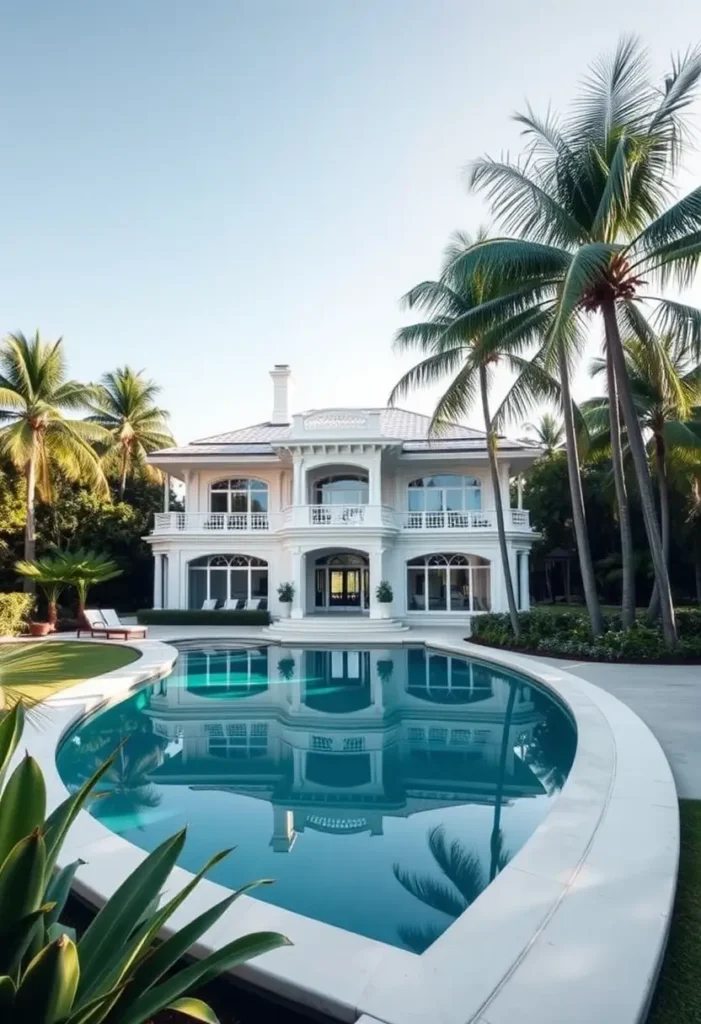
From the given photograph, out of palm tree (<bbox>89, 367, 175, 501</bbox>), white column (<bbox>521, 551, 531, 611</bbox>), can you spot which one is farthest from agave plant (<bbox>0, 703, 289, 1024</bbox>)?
palm tree (<bbox>89, 367, 175, 501</bbox>)

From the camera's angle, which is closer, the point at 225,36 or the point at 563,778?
Answer: the point at 563,778

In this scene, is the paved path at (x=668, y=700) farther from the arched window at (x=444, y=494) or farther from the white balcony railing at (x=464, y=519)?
the arched window at (x=444, y=494)

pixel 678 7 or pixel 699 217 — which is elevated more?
pixel 678 7

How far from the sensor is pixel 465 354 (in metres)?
18.9

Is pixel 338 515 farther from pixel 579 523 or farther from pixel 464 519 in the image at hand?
pixel 579 523

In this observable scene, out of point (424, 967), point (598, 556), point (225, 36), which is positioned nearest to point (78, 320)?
point (225, 36)

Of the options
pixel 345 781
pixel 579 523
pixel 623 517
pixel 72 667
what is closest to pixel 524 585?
pixel 579 523

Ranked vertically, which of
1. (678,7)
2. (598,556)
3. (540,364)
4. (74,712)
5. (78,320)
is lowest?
(74,712)

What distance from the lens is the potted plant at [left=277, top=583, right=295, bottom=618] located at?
993 inches

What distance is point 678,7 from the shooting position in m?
10.0

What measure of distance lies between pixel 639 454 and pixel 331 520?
1304 cm

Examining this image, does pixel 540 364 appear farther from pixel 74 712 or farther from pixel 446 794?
pixel 74 712

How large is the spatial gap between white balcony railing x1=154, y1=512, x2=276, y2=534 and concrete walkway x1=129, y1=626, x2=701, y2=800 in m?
12.8

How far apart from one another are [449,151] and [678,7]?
4873 millimetres
